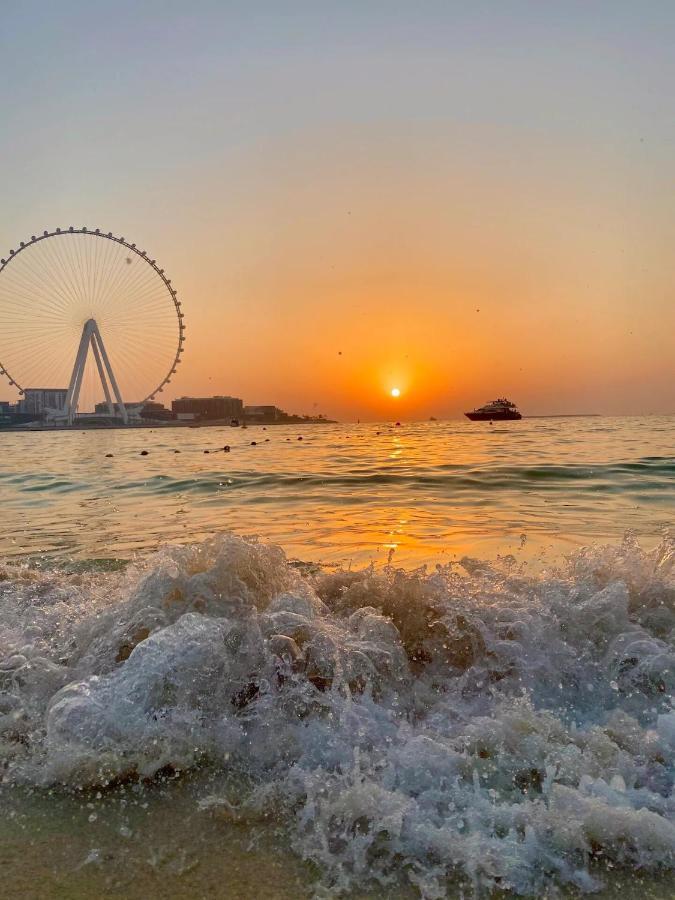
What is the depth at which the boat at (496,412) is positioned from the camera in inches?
4535

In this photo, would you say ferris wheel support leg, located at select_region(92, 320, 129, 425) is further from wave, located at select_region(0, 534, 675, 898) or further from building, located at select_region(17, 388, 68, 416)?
wave, located at select_region(0, 534, 675, 898)

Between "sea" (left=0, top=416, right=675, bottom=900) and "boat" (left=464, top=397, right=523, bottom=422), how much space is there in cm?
11251

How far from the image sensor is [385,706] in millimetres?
3105

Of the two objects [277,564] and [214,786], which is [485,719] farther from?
[277,564]

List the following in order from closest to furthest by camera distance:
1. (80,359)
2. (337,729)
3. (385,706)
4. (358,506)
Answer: (337,729) → (385,706) → (358,506) → (80,359)

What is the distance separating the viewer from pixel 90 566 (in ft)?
21.0

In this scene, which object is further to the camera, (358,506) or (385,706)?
(358,506)

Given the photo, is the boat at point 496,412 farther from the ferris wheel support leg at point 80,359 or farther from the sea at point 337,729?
the sea at point 337,729

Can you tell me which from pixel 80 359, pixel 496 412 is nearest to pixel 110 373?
pixel 80 359

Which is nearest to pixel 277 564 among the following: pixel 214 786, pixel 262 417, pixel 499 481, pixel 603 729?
pixel 214 786

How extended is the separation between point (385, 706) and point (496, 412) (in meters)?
116

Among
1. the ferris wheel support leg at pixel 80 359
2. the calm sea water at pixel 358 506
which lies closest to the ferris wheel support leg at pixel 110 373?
the ferris wheel support leg at pixel 80 359

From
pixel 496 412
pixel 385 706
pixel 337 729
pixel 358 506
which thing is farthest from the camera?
pixel 496 412

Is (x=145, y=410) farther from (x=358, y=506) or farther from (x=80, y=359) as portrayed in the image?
(x=358, y=506)
